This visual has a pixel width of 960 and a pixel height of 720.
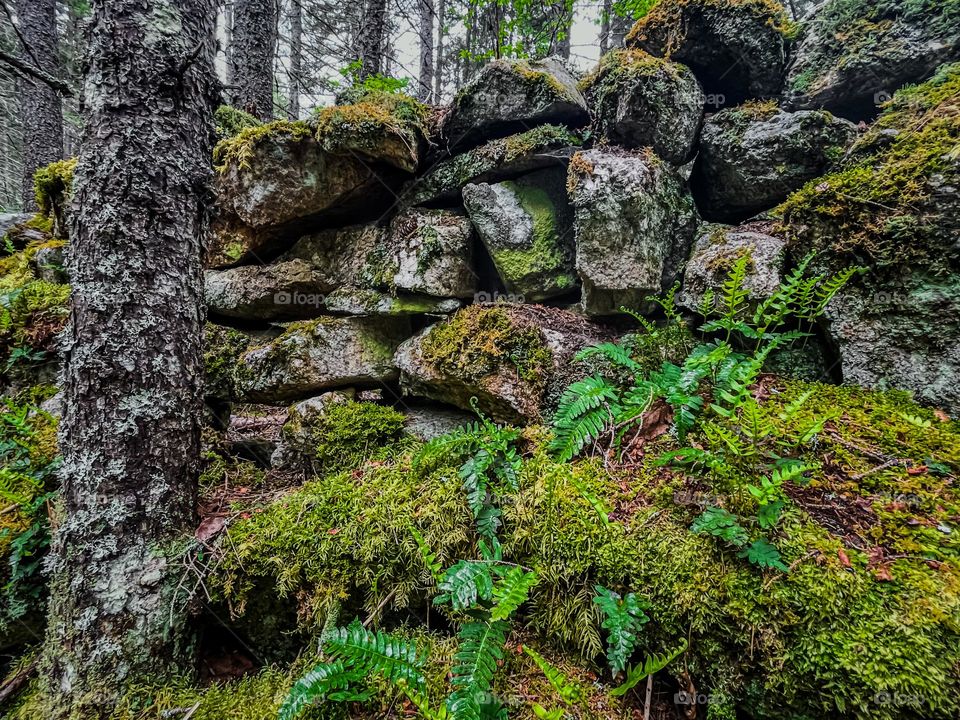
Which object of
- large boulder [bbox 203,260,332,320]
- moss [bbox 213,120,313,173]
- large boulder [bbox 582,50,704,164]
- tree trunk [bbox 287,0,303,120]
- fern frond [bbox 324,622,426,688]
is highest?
tree trunk [bbox 287,0,303,120]

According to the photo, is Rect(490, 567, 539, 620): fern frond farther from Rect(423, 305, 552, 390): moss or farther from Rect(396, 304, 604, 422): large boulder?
Rect(423, 305, 552, 390): moss

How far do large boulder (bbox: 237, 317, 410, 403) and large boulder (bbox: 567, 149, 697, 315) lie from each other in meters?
2.02

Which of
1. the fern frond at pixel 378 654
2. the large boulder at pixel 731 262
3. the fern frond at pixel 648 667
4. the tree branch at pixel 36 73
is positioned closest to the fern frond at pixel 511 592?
the fern frond at pixel 378 654

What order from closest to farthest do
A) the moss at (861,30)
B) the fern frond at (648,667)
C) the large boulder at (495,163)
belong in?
the fern frond at (648,667) → the moss at (861,30) → the large boulder at (495,163)

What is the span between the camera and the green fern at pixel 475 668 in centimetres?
162

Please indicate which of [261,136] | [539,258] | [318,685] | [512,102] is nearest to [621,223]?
[539,258]

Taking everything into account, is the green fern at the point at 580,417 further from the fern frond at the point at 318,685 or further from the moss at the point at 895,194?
the moss at the point at 895,194

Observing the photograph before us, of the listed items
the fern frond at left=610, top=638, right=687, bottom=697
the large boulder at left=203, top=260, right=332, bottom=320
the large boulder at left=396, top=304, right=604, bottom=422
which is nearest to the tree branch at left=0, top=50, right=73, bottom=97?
the large boulder at left=203, top=260, right=332, bottom=320

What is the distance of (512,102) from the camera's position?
370 centimetres

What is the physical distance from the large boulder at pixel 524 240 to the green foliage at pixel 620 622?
2.48 meters

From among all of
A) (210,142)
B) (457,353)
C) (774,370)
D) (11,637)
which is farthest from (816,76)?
(11,637)

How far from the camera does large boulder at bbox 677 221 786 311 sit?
115 inches

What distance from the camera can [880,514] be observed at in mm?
1921

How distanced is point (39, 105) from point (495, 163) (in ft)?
29.0
